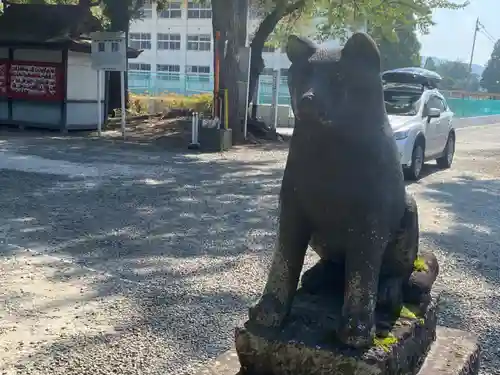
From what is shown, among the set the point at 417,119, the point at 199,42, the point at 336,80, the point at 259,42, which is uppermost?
the point at 199,42

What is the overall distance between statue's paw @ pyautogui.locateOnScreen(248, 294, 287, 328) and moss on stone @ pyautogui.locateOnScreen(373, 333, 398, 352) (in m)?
0.37

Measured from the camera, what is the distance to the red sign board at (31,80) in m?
18.0

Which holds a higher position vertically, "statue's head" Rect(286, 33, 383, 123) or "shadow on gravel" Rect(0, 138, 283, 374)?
"statue's head" Rect(286, 33, 383, 123)

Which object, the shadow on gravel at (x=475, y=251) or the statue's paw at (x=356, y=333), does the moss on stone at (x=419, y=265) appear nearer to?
the statue's paw at (x=356, y=333)

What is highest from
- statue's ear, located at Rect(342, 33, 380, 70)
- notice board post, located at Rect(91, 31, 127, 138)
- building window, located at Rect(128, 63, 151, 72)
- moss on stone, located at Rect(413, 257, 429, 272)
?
building window, located at Rect(128, 63, 151, 72)

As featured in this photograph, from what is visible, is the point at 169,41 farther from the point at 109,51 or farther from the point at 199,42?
the point at 109,51

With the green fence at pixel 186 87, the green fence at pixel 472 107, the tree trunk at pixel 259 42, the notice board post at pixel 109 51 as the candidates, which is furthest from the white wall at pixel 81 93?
the green fence at pixel 472 107

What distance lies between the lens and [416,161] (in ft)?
39.9

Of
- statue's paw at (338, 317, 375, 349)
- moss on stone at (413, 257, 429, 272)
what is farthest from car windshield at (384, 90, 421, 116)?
statue's paw at (338, 317, 375, 349)

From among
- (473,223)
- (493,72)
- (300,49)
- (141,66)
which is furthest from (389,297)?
(493,72)

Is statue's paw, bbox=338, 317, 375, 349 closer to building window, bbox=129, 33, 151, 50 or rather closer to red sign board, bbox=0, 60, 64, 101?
red sign board, bbox=0, 60, 64, 101

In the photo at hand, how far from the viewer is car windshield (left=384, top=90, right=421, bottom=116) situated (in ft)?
40.7

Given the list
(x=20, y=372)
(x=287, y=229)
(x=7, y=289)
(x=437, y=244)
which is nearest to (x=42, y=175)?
(x=7, y=289)

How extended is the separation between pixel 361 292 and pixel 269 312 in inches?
14.5
